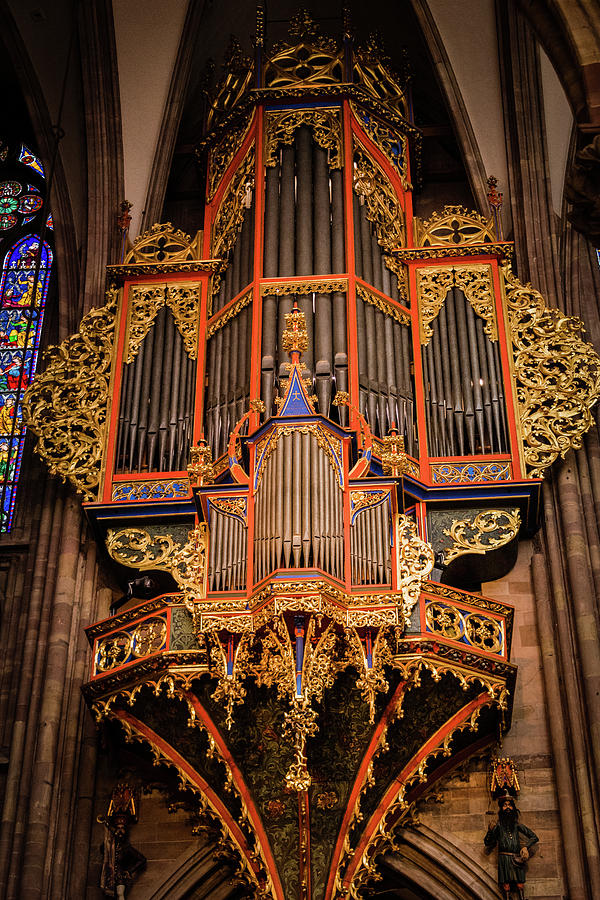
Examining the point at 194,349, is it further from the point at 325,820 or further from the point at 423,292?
the point at 325,820

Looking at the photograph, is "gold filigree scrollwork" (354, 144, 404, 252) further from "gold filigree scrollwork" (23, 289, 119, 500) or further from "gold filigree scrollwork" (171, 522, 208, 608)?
"gold filigree scrollwork" (171, 522, 208, 608)

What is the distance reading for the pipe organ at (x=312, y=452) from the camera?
12172 mm

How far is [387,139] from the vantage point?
1625cm

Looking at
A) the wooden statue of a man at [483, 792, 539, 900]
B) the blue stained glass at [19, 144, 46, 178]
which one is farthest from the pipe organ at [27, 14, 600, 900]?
the blue stained glass at [19, 144, 46, 178]

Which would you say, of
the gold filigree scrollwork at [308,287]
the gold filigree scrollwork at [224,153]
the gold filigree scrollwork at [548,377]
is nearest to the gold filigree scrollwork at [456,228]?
the gold filigree scrollwork at [548,377]

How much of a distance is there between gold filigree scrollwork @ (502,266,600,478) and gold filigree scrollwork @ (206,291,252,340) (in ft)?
8.50

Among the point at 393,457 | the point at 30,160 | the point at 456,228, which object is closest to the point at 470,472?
the point at 393,457

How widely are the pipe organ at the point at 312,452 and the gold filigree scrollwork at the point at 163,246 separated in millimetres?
26

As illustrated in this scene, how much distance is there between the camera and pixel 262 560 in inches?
479

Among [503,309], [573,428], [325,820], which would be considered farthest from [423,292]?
[325,820]

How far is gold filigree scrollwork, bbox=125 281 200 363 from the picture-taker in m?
15.2

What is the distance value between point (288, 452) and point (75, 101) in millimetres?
6491

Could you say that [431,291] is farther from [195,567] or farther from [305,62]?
[195,567]

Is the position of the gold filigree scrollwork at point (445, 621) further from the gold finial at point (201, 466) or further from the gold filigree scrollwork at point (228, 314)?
the gold filigree scrollwork at point (228, 314)
